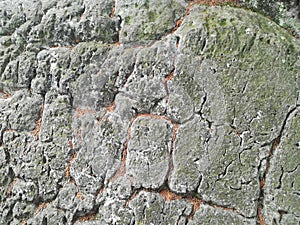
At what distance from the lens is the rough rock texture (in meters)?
2.58

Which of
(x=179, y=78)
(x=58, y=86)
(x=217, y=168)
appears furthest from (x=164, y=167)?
(x=58, y=86)

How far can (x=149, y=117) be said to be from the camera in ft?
9.05

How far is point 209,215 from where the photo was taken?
103 inches

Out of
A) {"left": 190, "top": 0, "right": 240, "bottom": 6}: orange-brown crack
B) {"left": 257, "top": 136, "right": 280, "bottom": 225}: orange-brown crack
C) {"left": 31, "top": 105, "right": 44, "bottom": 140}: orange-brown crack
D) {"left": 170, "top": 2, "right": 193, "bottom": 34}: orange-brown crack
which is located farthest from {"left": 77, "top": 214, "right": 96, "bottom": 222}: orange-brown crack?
{"left": 190, "top": 0, "right": 240, "bottom": 6}: orange-brown crack

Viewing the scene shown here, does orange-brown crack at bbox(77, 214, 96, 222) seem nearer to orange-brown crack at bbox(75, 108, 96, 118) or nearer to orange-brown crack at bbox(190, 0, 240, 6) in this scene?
orange-brown crack at bbox(75, 108, 96, 118)

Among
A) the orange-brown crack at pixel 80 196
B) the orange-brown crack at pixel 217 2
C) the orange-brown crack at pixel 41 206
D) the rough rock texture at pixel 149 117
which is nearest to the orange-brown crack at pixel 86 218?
the rough rock texture at pixel 149 117

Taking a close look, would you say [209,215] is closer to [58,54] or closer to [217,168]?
[217,168]

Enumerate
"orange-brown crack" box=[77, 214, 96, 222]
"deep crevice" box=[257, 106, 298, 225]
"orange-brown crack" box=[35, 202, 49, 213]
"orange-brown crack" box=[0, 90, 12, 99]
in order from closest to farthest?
"deep crevice" box=[257, 106, 298, 225], "orange-brown crack" box=[77, 214, 96, 222], "orange-brown crack" box=[35, 202, 49, 213], "orange-brown crack" box=[0, 90, 12, 99]

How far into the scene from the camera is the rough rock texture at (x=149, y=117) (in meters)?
2.58

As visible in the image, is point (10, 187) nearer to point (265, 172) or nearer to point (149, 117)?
point (149, 117)

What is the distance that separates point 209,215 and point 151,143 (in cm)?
59

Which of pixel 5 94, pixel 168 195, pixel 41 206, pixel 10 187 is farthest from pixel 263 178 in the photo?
pixel 5 94

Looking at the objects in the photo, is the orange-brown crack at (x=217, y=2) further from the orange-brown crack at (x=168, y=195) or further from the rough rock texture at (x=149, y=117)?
the orange-brown crack at (x=168, y=195)

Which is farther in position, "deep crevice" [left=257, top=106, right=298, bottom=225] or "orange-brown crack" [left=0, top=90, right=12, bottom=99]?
"orange-brown crack" [left=0, top=90, right=12, bottom=99]
